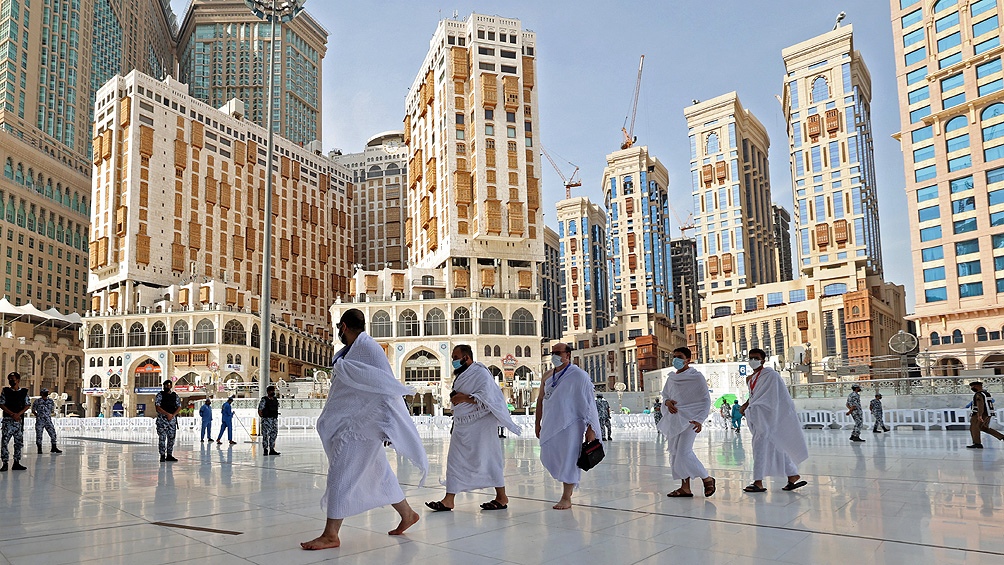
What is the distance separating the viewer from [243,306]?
68562 millimetres

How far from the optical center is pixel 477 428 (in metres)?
6.91

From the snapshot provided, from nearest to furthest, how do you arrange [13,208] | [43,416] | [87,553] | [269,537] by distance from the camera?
1. [87,553]
2. [269,537]
3. [43,416]
4. [13,208]

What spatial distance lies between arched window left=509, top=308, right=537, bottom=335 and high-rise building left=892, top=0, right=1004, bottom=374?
2862 centimetres

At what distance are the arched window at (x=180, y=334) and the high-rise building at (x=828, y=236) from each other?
5282 centimetres

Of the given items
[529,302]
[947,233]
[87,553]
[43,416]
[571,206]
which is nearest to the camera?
[87,553]

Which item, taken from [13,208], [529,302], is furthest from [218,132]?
[529,302]

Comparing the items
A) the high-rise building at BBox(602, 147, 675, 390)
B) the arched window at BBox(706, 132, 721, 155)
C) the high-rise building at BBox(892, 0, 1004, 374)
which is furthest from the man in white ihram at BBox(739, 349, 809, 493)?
the high-rise building at BBox(602, 147, 675, 390)

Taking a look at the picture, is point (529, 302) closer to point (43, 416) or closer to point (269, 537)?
point (43, 416)

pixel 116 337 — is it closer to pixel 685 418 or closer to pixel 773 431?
pixel 685 418

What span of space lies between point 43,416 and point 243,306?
181 feet

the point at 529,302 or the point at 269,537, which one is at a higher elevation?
the point at 529,302

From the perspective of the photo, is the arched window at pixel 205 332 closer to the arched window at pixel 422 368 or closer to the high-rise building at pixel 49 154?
the arched window at pixel 422 368

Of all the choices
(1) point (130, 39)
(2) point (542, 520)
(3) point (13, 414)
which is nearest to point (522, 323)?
(3) point (13, 414)

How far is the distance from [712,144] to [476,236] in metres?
46.0
